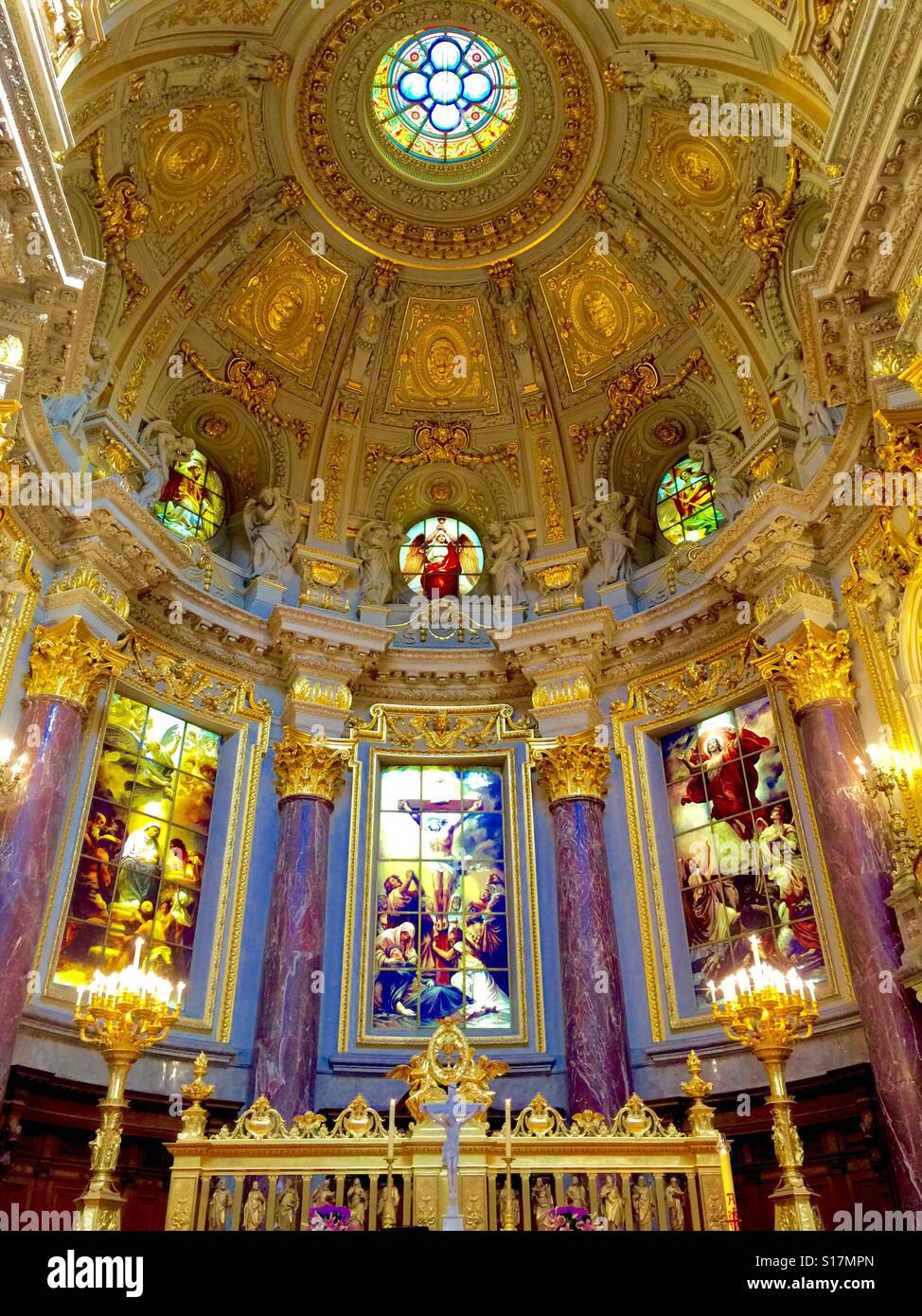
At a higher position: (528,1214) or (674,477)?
(674,477)

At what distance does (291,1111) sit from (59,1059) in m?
2.99

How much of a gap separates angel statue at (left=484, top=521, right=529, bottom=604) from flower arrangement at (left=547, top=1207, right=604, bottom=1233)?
1127 cm

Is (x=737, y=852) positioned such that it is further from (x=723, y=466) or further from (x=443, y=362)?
(x=443, y=362)

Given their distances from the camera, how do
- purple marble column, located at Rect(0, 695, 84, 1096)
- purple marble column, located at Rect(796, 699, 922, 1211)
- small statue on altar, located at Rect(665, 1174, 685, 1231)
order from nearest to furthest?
small statue on altar, located at Rect(665, 1174, 685, 1231) < purple marble column, located at Rect(796, 699, 922, 1211) < purple marble column, located at Rect(0, 695, 84, 1096)

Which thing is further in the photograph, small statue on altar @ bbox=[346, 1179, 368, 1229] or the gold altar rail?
small statue on altar @ bbox=[346, 1179, 368, 1229]

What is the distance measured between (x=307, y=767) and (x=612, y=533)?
7052 millimetres

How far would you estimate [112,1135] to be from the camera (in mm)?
7574

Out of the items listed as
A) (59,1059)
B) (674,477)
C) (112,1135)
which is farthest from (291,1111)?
(674,477)

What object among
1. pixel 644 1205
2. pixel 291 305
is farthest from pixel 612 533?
pixel 644 1205

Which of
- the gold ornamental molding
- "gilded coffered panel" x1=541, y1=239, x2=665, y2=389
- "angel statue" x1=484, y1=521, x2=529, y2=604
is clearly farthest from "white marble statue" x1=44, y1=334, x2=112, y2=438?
"gilded coffered panel" x1=541, y1=239, x2=665, y2=389

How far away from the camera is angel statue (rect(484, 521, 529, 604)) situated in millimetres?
17891

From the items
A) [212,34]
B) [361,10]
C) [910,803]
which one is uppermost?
[361,10]

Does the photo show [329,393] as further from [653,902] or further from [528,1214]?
[528,1214]

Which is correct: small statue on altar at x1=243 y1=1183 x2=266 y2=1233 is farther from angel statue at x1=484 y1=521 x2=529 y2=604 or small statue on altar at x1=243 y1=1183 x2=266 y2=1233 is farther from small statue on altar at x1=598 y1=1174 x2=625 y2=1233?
angel statue at x1=484 y1=521 x2=529 y2=604
